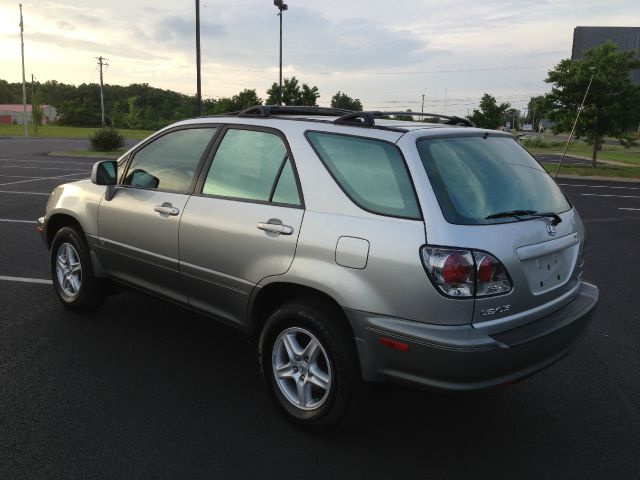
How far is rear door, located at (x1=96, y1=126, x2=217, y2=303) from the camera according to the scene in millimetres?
3881

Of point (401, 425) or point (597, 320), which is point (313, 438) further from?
point (597, 320)

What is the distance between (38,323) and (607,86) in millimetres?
23849

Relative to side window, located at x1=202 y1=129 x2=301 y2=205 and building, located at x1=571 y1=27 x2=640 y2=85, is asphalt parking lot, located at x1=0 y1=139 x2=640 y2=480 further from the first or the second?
building, located at x1=571 y1=27 x2=640 y2=85

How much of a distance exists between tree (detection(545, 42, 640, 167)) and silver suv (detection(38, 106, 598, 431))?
21395mm

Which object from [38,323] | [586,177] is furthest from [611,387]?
[586,177]

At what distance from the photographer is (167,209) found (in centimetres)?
390

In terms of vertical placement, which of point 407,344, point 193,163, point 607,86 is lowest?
point 407,344

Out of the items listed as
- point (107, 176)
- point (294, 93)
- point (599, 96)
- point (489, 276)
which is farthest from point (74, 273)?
point (294, 93)

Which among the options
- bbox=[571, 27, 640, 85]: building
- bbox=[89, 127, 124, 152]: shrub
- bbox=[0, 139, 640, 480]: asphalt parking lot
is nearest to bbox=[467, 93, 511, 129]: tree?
bbox=[89, 127, 124, 152]: shrub

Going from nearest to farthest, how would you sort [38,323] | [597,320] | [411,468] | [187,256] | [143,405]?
[411,468] → [143,405] → [187,256] → [38,323] → [597,320]

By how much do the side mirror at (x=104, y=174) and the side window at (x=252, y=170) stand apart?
3.29ft

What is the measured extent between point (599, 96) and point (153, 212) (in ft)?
76.3

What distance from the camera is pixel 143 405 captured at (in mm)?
3408

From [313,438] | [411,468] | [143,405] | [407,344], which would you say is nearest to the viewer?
[407,344]
